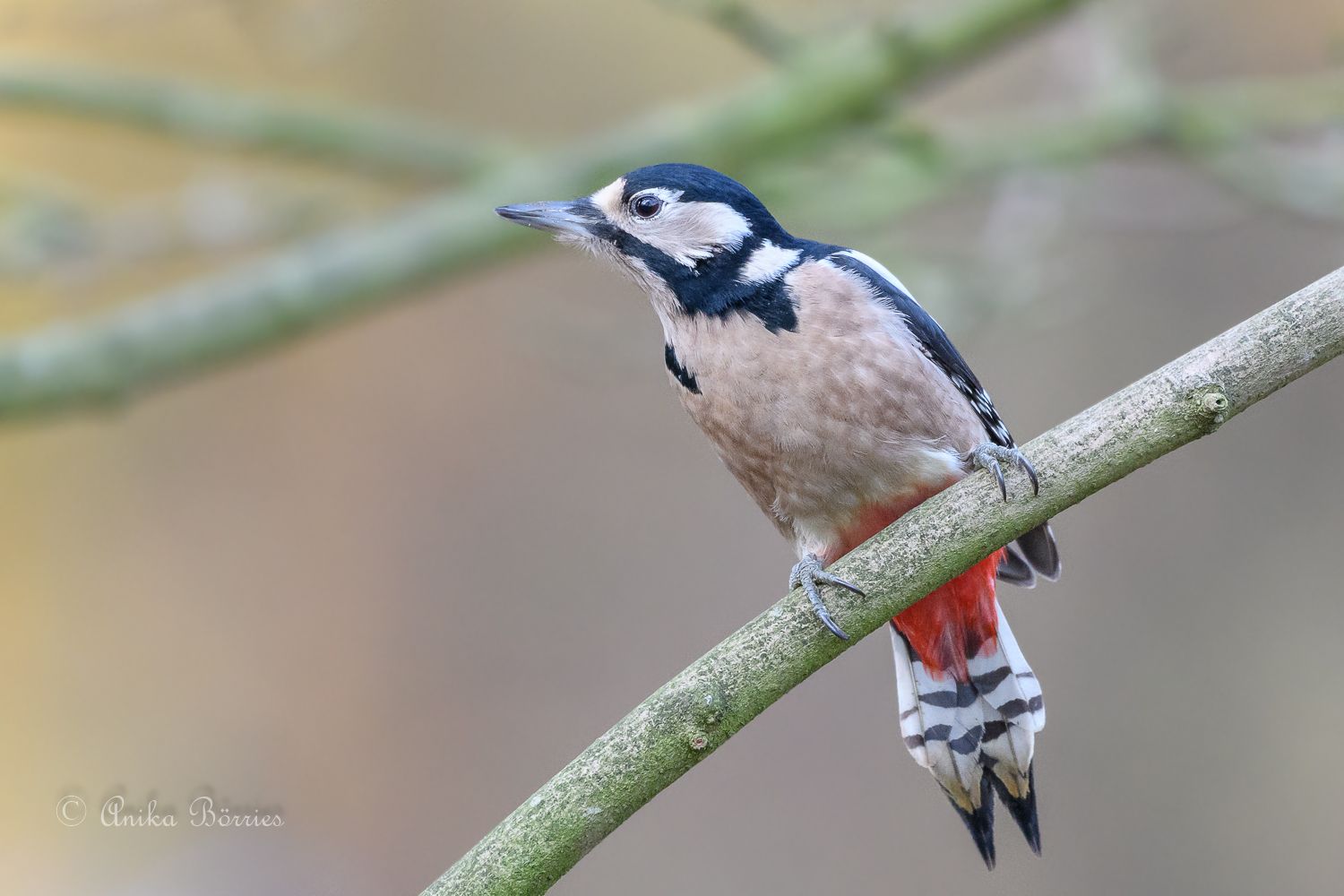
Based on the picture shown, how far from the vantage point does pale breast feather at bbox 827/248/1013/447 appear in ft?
10.5

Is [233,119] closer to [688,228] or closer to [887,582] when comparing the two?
[688,228]

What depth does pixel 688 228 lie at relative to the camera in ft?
10.5

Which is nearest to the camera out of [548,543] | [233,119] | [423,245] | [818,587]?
[818,587]

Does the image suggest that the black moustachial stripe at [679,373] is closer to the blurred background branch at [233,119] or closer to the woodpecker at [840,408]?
the woodpecker at [840,408]

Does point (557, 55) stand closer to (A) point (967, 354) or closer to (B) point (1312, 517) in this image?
(A) point (967, 354)

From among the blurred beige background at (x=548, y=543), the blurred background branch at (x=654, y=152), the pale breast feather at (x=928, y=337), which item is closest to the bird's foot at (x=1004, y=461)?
the pale breast feather at (x=928, y=337)

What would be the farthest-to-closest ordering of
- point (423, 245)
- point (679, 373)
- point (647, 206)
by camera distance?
1. point (423, 245)
2. point (647, 206)
3. point (679, 373)

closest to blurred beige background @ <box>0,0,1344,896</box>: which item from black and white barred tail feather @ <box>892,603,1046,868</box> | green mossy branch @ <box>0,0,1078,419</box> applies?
green mossy branch @ <box>0,0,1078,419</box>

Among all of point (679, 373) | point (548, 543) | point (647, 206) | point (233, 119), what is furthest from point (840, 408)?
point (548, 543)

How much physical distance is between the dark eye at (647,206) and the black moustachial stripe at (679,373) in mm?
316

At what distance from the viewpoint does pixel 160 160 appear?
7.17 metres

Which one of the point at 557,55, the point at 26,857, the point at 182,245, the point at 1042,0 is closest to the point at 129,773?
the point at 26,857

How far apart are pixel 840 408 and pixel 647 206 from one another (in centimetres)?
71

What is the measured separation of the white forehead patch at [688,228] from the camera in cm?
318
